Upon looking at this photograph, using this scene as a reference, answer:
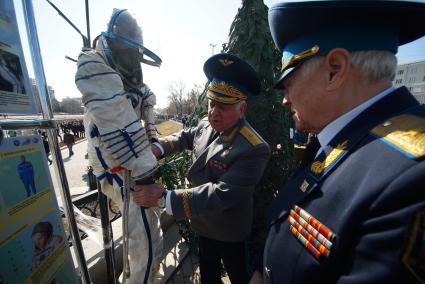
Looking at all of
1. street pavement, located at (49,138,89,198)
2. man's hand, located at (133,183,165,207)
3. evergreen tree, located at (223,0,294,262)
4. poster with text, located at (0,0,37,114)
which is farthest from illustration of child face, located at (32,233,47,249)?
street pavement, located at (49,138,89,198)

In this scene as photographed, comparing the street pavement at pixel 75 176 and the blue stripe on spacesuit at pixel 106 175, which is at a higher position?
the blue stripe on spacesuit at pixel 106 175

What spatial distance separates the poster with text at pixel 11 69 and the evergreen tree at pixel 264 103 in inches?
99.8

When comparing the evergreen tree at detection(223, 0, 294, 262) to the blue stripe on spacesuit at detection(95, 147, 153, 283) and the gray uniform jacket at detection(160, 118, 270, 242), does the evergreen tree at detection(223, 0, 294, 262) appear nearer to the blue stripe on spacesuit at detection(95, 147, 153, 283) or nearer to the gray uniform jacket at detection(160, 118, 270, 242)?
the gray uniform jacket at detection(160, 118, 270, 242)

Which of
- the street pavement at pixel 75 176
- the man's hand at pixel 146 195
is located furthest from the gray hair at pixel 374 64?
the street pavement at pixel 75 176

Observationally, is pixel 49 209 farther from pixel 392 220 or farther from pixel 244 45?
pixel 244 45

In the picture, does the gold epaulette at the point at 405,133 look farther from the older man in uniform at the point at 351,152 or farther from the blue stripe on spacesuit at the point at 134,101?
the blue stripe on spacesuit at the point at 134,101

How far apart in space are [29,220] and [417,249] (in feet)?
5.15

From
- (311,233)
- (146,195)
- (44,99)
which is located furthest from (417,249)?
(44,99)

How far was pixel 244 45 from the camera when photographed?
310cm

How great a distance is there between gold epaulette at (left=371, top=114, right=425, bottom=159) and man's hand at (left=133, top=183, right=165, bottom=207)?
1615 millimetres

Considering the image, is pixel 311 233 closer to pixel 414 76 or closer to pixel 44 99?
pixel 44 99

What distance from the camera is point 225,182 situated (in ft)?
6.52

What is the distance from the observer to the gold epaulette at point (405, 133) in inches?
28.3

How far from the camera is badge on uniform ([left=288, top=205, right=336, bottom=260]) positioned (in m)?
0.86
